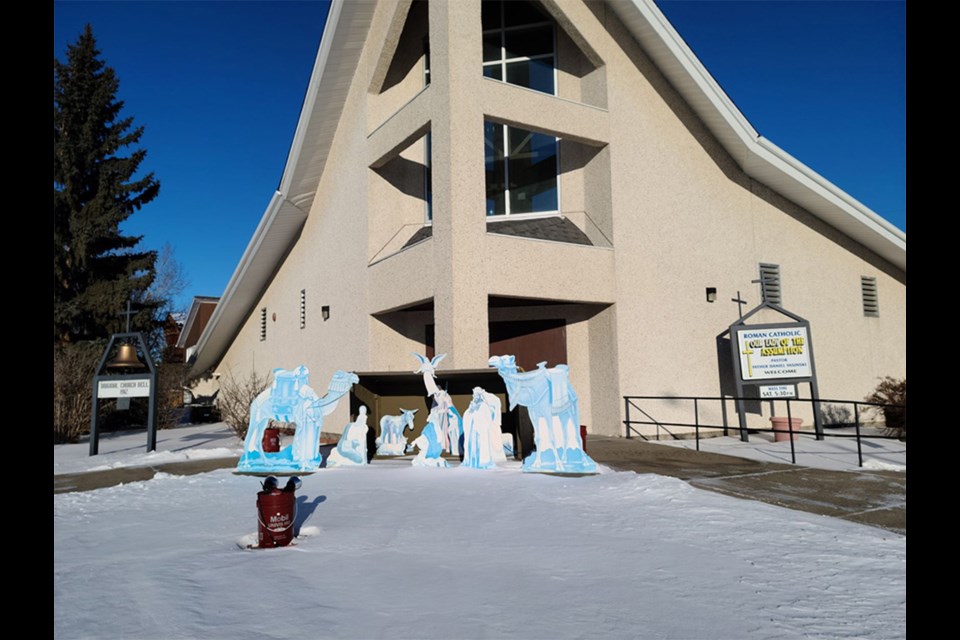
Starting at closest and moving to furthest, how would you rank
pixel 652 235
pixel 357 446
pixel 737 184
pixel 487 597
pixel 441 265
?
pixel 487 597, pixel 357 446, pixel 441 265, pixel 652 235, pixel 737 184

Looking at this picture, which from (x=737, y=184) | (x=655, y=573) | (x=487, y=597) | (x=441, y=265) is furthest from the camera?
(x=737, y=184)

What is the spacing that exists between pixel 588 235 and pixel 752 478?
8.03 metres

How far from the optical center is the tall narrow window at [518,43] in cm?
1633

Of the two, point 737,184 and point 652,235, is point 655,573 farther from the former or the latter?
point 737,184

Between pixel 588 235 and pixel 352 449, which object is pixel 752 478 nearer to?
pixel 352 449

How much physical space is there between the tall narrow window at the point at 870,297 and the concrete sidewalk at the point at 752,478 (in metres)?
10.1

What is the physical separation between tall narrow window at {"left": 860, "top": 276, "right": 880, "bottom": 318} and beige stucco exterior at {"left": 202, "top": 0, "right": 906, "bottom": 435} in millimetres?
207

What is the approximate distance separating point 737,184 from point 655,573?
47.4 ft

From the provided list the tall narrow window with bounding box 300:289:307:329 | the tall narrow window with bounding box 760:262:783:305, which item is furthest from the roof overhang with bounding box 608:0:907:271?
the tall narrow window with bounding box 300:289:307:329

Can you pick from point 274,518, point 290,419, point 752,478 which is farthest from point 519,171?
point 274,518

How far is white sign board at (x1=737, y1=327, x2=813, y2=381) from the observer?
47.8 feet

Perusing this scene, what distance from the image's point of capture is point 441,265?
12.9 meters

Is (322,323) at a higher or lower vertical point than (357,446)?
higher
